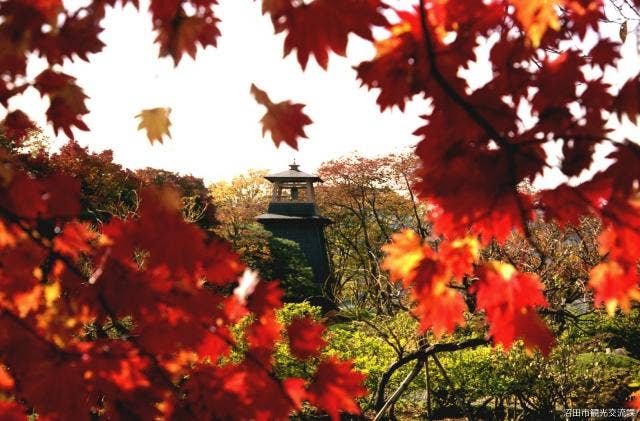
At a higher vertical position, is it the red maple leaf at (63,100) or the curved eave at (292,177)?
the curved eave at (292,177)

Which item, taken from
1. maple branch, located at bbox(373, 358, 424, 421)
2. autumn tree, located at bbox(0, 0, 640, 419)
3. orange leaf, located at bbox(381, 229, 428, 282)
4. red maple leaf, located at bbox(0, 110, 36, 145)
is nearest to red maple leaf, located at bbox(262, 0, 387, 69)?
autumn tree, located at bbox(0, 0, 640, 419)

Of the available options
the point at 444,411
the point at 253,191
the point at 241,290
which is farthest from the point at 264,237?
the point at 241,290

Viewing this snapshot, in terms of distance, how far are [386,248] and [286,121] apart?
1.86 feet

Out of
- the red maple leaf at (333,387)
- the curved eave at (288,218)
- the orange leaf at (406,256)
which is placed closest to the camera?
the orange leaf at (406,256)

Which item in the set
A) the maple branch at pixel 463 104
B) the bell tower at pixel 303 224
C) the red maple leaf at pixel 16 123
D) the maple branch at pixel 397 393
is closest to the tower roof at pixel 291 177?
the bell tower at pixel 303 224

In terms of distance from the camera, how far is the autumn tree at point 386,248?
1444 mm

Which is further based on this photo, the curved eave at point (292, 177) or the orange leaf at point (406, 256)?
the curved eave at point (292, 177)

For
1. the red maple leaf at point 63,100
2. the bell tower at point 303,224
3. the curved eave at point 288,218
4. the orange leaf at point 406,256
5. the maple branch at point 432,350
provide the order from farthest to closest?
1. the curved eave at point 288,218
2. the bell tower at point 303,224
3. the maple branch at point 432,350
4. the red maple leaf at point 63,100
5. the orange leaf at point 406,256

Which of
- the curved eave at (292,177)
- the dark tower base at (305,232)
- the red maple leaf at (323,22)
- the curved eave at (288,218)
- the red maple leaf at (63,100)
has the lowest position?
the red maple leaf at (323,22)

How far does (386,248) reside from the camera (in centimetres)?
180

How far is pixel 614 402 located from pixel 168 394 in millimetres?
7584

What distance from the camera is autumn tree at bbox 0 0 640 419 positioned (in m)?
1.44

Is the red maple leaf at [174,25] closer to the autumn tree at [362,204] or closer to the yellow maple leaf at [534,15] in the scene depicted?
the yellow maple leaf at [534,15]

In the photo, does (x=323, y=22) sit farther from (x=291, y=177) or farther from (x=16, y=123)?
(x=291, y=177)
